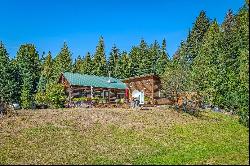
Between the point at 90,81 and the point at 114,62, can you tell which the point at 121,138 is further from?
the point at 114,62

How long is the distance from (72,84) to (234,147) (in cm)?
3939

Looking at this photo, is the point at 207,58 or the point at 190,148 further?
the point at 207,58

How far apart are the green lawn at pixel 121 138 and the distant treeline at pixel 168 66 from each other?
3.93 metres

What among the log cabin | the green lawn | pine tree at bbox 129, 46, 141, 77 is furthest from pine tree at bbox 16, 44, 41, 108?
the green lawn

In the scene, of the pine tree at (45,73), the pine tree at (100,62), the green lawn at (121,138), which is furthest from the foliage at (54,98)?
the pine tree at (100,62)

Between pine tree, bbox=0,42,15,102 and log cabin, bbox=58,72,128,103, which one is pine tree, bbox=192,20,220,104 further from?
pine tree, bbox=0,42,15,102

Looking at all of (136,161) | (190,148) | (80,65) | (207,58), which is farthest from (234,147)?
(80,65)

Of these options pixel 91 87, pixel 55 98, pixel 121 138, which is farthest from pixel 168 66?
pixel 121 138

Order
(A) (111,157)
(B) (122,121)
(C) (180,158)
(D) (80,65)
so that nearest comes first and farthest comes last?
(C) (180,158) → (A) (111,157) → (B) (122,121) → (D) (80,65)

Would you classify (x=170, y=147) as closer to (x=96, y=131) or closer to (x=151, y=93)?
(x=96, y=131)

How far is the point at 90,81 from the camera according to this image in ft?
232

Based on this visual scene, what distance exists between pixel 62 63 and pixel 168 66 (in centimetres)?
4150

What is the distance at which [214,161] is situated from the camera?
24.6 meters

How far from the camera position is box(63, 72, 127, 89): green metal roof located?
67812 mm
